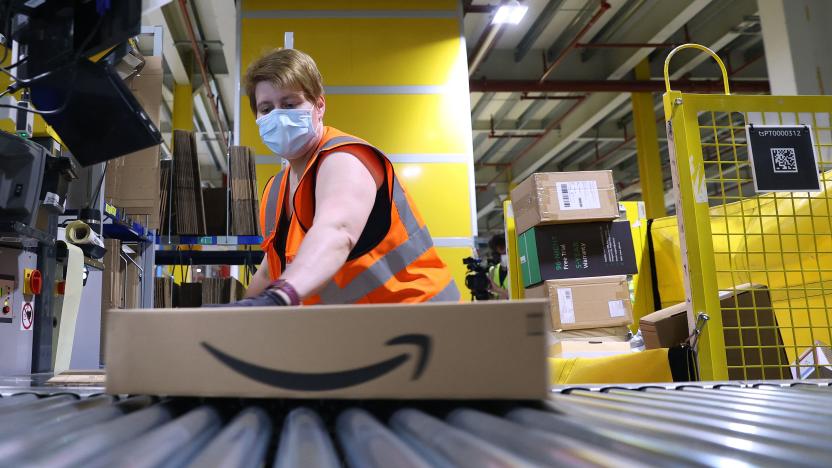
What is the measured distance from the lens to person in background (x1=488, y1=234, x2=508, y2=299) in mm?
5823

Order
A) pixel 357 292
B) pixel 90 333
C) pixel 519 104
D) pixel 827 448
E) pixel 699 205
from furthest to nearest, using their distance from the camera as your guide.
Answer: pixel 519 104 < pixel 90 333 < pixel 699 205 < pixel 357 292 < pixel 827 448

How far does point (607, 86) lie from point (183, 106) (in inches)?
265

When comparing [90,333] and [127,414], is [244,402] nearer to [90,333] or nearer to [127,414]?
[127,414]

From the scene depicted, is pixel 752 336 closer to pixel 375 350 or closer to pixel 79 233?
pixel 375 350

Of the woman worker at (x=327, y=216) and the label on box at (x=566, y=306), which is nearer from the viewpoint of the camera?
the woman worker at (x=327, y=216)

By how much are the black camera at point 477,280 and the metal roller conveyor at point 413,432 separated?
412cm

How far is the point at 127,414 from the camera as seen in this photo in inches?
32.8

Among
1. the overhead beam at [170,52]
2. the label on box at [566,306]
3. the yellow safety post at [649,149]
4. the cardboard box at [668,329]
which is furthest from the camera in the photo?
the yellow safety post at [649,149]

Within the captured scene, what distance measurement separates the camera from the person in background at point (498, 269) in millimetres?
5823

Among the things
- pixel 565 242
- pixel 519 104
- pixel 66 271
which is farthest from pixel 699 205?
pixel 519 104

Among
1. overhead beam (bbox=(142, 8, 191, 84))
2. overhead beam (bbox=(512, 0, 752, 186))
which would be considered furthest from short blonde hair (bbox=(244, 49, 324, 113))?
overhead beam (bbox=(512, 0, 752, 186))

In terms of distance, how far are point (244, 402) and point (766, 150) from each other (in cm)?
211

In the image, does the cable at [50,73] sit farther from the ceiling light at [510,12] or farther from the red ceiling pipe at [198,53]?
the red ceiling pipe at [198,53]

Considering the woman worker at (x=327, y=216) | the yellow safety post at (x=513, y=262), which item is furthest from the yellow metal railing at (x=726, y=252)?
the yellow safety post at (x=513, y=262)
